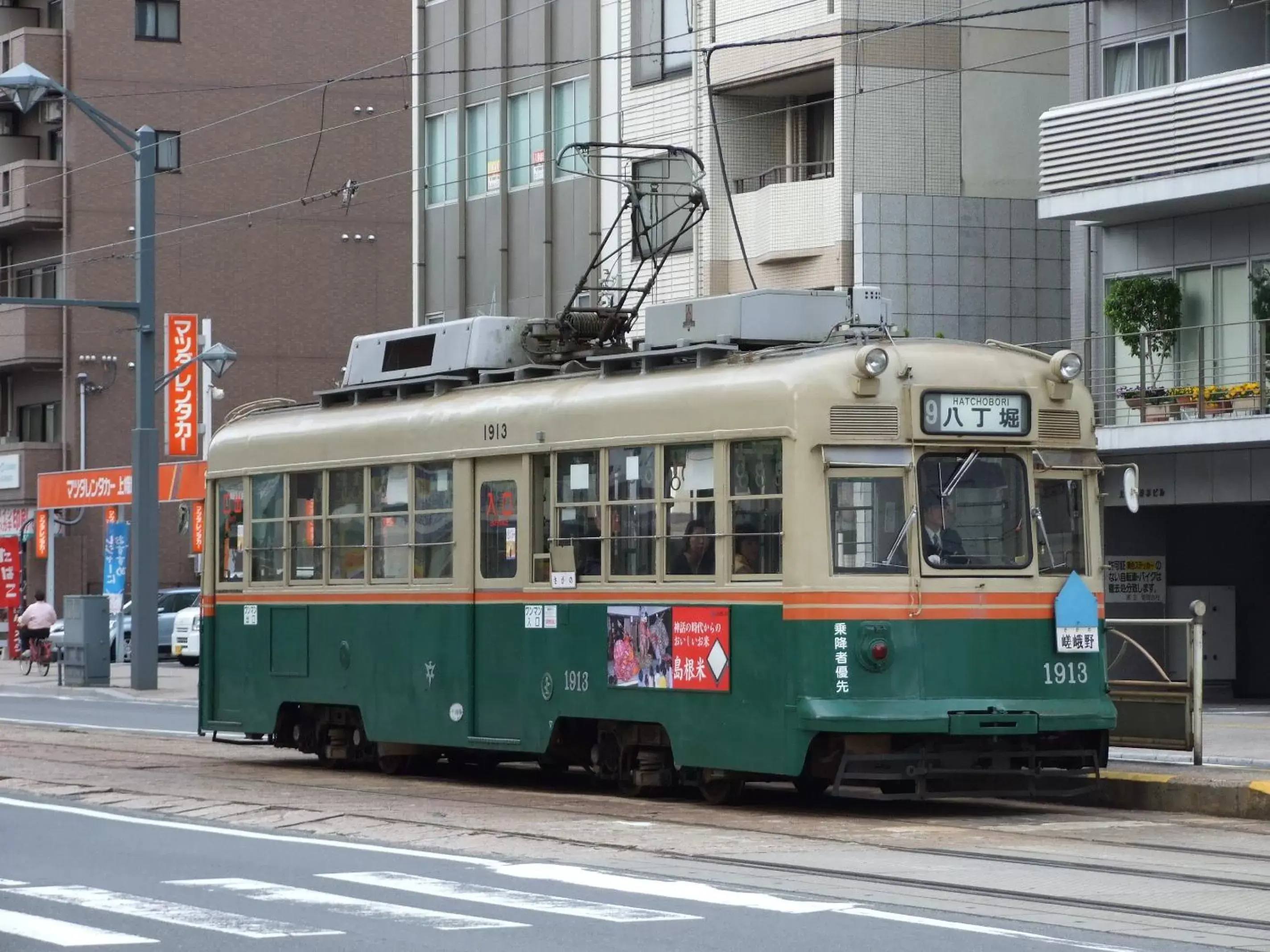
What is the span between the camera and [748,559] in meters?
14.8

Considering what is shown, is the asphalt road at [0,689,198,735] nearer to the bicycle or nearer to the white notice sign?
the bicycle

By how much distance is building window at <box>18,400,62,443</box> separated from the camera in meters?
59.8

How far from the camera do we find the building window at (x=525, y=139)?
37312 mm

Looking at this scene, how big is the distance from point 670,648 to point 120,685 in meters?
22.8

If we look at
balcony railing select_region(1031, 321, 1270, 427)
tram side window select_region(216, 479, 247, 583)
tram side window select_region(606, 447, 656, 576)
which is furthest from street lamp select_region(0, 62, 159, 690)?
tram side window select_region(606, 447, 656, 576)

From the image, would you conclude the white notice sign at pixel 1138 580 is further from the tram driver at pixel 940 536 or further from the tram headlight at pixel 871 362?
the tram headlight at pixel 871 362

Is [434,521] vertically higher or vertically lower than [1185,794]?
higher

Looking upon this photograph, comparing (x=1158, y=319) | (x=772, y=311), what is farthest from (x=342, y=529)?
(x=1158, y=319)

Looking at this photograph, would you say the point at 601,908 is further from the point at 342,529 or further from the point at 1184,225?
the point at 1184,225

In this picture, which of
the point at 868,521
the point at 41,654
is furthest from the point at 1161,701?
the point at 41,654

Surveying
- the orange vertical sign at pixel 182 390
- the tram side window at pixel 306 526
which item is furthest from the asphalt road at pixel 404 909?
the orange vertical sign at pixel 182 390

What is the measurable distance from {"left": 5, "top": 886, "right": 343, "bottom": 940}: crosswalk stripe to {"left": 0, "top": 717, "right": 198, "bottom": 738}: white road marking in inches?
497

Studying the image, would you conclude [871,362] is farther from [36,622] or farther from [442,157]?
[36,622]

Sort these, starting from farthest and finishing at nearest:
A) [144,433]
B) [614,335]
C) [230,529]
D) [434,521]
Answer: [144,433], [230,529], [614,335], [434,521]
